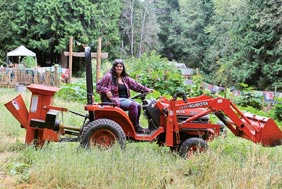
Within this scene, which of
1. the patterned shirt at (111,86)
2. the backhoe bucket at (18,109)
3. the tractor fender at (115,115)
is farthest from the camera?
the patterned shirt at (111,86)

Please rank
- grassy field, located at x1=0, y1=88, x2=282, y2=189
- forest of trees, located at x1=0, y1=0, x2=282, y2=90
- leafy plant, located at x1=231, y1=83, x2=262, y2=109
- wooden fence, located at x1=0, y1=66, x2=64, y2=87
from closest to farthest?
grassy field, located at x1=0, y1=88, x2=282, y2=189
leafy plant, located at x1=231, y1=83, x2=262, y2=109
wooden fence, located at x1=0, y1=66, x2=64, y2=87
forest of trees, located at x1=0, y1=0, x2=282, y2=90

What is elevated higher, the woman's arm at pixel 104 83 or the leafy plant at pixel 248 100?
the woman's arm at pixel 104 83

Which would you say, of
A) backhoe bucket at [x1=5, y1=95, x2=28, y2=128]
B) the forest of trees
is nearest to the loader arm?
backhoe bucket at [x1=5, y1=95, x2=28, y2=128]

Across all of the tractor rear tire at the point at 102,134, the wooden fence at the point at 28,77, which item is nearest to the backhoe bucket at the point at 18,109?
the tractor rear tire at the point at 102,134

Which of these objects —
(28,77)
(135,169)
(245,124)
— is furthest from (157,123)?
(28,77)

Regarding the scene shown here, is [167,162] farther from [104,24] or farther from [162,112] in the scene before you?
[104,24]

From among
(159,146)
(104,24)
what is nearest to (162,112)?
(159,146)

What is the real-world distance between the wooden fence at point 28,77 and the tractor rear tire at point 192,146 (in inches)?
517

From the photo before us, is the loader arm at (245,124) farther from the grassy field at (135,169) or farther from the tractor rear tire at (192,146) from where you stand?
the tractor rear tire at (192,146)

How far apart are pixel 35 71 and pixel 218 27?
2521 centimetres

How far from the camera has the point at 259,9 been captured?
24766 mm

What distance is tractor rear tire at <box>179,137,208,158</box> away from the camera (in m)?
5.58

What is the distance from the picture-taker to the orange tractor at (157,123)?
18.4ft

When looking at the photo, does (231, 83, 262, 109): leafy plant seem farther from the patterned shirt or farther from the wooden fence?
the wooden fence
